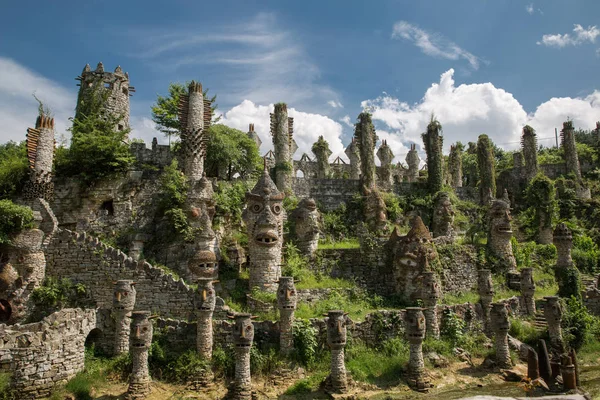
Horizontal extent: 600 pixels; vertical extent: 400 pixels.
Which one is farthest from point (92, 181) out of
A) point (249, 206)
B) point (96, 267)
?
point (249, 206)

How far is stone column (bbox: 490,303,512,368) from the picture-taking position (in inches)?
695

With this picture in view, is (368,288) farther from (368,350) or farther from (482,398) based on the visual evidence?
(482,398)

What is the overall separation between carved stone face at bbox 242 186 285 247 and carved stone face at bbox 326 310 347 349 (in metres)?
4.84

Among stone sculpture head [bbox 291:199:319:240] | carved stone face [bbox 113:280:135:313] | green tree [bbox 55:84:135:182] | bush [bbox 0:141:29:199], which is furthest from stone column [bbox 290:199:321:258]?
bush [bbox 0:141:29:199]

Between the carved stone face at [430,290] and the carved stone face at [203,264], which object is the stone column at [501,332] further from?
the carved stone face at [203,264]

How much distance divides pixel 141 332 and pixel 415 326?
9.05 meters

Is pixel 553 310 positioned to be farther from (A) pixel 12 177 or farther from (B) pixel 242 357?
(A) pixel 12 177

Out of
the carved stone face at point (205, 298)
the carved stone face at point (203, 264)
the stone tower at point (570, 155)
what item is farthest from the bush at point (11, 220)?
the stone tower at point (570, 155)

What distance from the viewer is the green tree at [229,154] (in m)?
30.0

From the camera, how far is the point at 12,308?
703 inches

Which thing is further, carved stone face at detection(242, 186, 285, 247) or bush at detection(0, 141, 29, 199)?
bush at detection(0, 141, 29, 199)

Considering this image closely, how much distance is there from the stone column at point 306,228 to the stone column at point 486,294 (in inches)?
301

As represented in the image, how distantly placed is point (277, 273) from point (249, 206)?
3.25 meters

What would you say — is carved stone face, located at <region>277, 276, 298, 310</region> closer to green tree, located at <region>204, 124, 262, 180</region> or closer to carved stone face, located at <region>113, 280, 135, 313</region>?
carved stone face, located at <region>113, 280, 135, 313</region>
